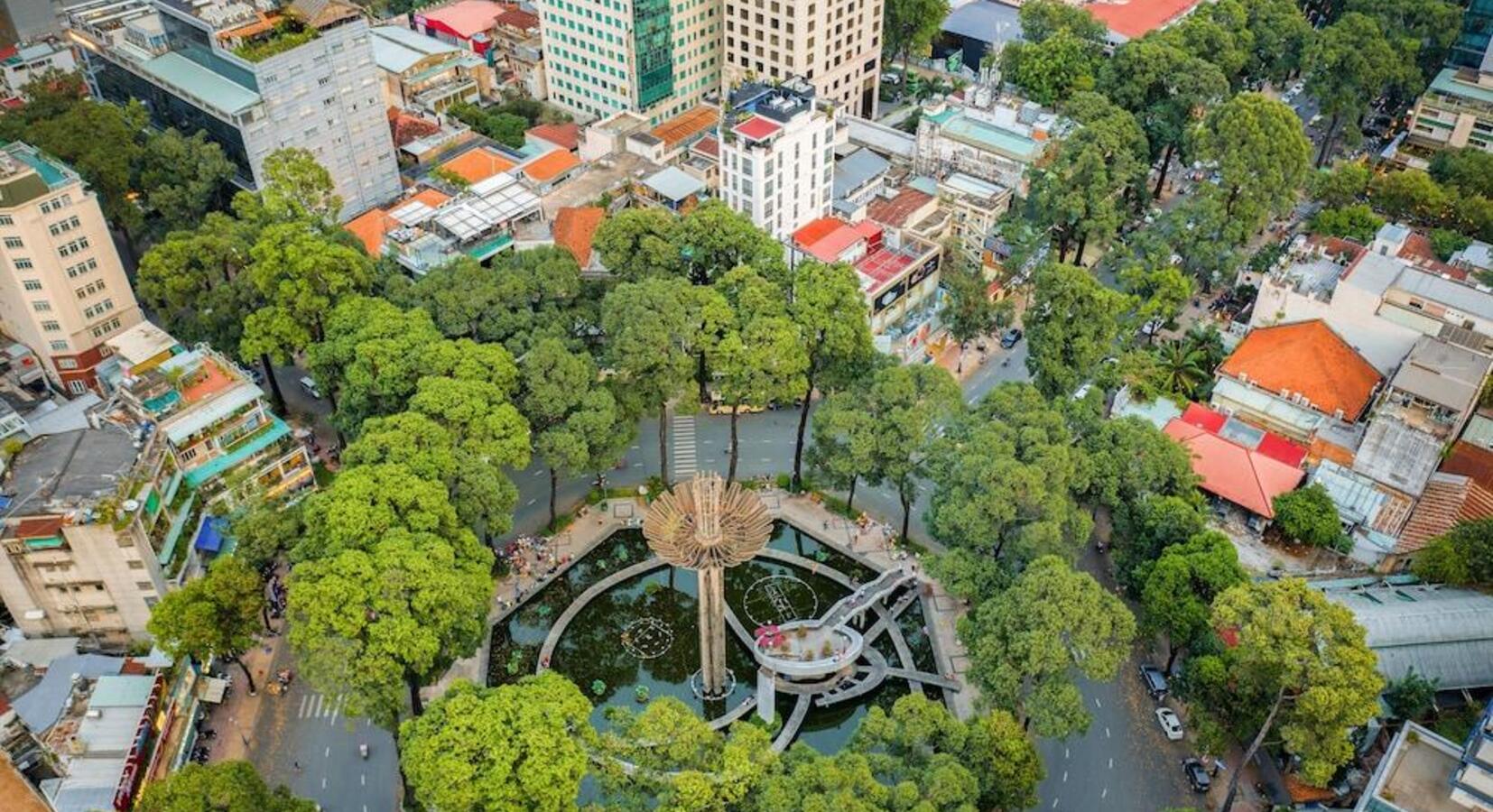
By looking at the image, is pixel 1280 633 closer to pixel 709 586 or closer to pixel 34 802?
pixel 709 586

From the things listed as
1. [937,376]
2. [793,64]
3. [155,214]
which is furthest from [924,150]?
[155,214]

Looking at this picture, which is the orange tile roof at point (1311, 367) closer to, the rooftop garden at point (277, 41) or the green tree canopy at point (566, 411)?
the green tree canopy at point (566, 411)

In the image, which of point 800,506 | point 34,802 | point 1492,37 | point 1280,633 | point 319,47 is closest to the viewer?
point 1280,633

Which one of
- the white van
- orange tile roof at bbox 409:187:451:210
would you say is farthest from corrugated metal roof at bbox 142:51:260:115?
the white van

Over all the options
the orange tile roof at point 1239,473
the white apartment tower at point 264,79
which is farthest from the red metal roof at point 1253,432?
the white apartment tower at point 264,79

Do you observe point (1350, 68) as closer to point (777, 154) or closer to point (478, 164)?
point (777, 154)

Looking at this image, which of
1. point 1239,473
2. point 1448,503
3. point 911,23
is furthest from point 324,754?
point 911,23
